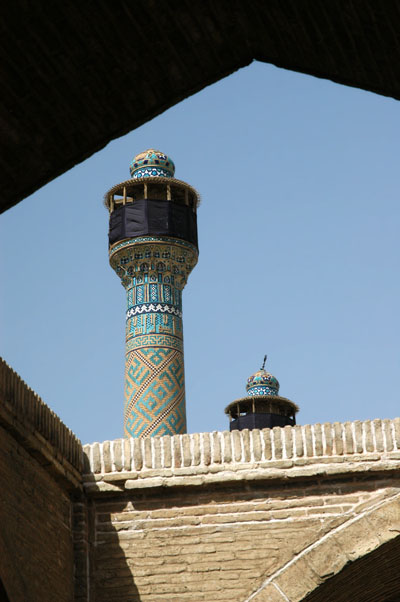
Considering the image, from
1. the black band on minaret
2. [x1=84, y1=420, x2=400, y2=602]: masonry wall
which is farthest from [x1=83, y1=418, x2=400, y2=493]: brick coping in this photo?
the black band on minaret

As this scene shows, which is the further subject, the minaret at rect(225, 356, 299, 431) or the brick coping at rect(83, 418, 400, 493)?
the minaret at rect(225, 356, 299, 431)

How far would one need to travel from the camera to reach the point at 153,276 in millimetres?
16578

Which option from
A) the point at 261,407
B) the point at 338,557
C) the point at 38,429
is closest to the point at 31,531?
the point at 38,429

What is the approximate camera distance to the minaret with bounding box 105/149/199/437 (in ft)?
50.8

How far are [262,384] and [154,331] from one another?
36.9ft

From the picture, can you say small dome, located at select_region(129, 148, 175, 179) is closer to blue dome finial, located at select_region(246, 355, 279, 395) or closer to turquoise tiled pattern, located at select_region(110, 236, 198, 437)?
turquoise tiled pattern, located at select_region(110, 236, 198, 437)

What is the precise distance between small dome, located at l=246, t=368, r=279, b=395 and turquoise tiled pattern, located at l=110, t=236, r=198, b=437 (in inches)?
394

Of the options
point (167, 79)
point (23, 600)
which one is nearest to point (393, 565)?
point (23, 600)

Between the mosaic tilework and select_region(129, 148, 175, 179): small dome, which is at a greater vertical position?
select_region(129, 148, 175, 179): small dome

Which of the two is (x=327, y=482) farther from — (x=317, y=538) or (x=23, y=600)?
(x=23, y=600)

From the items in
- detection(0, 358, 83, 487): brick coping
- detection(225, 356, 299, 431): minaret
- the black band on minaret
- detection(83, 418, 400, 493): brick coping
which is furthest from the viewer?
detection(225, 356, 299, 431): minaret

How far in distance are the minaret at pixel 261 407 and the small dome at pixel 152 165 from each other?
10305 mm

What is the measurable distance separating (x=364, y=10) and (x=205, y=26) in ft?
1.58

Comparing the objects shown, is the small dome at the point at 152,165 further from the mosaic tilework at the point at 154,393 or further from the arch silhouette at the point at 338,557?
the arch silhouette at the point at 338,557
